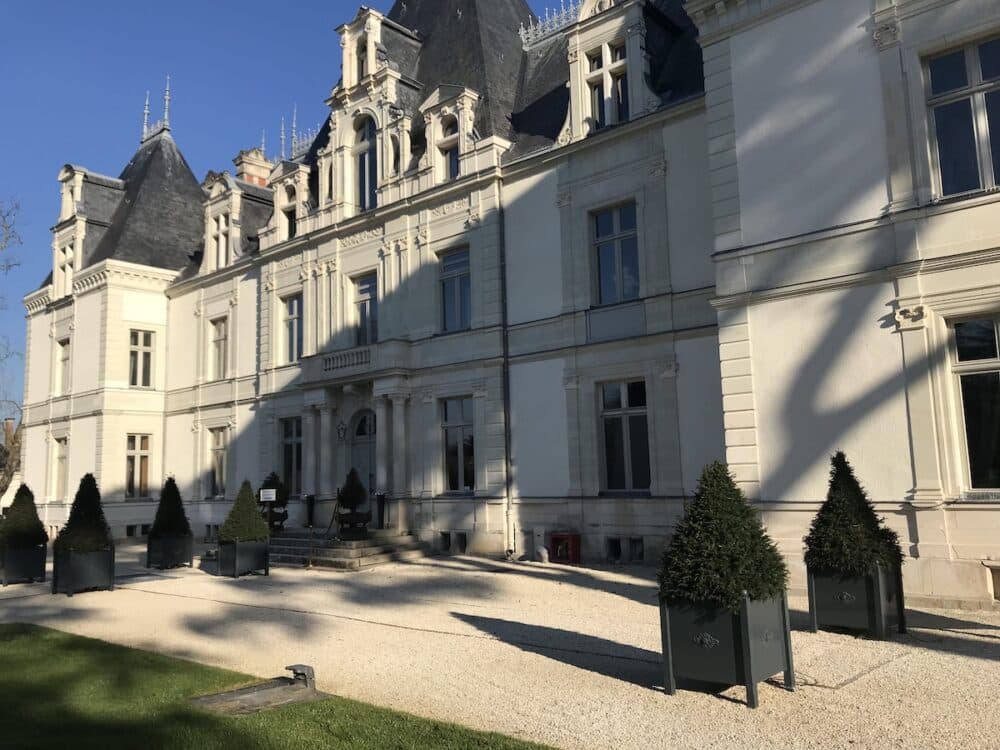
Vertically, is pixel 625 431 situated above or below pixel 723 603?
above

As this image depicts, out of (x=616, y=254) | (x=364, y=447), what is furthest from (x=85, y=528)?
(x=616, y=254)

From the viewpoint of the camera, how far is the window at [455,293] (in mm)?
19250

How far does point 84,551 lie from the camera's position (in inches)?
531

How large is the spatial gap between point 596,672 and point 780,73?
9.11 m

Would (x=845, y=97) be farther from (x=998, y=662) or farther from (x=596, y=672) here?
(x=596, y=672)

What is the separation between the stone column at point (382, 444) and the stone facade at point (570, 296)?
0.10 m

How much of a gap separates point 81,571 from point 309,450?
8596mm

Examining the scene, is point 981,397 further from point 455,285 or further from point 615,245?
point 455,285

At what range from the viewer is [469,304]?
62.9 ft

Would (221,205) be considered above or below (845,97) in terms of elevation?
above

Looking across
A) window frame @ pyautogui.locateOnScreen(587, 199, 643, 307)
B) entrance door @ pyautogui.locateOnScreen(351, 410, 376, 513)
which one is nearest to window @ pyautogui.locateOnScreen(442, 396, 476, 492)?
entrance door @ pyautogui.locateOnScreen(351, 410, 376, 513)

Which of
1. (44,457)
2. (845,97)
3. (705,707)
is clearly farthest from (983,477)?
(44,457)

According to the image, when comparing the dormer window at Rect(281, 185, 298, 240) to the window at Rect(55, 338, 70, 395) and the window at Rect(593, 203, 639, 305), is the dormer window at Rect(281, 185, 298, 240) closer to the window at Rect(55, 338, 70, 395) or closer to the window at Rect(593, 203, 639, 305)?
the window at Rect(593, 203, 639, 305)

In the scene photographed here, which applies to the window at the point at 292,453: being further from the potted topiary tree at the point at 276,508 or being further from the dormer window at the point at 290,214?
the dormer window at the point at 290,214
